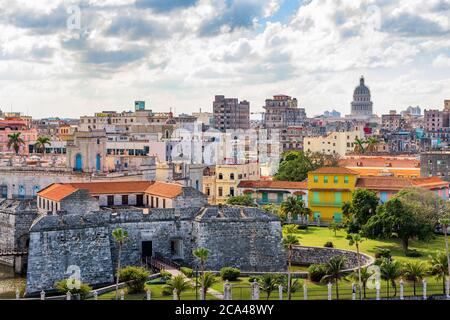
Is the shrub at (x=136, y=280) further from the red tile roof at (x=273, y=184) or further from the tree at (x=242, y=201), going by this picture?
the red tile roof at (x=273, y=184)

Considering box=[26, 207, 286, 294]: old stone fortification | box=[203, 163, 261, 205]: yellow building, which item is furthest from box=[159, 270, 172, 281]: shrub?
box=[203, 163, 261, 205]: yellow building

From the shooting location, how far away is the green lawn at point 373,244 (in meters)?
45.5

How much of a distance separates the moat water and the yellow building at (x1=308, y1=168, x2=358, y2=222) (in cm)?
2442

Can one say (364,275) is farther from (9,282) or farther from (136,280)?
(9,282)

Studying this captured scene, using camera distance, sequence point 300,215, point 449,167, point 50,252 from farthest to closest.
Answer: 1. point 449,167
2. point 300,215
3. point 50,252

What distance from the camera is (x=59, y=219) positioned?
40.5 metres

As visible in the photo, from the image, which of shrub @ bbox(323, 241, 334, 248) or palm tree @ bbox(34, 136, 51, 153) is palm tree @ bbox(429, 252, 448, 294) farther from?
palm tree @ bbox(34, 136, 51, 153)

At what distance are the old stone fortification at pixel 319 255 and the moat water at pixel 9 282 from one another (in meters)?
Result: 16.3

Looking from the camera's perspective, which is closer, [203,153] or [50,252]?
[50,252]

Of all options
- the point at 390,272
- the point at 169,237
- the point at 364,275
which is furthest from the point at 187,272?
the point at 390,272

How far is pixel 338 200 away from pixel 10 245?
25811 mm
